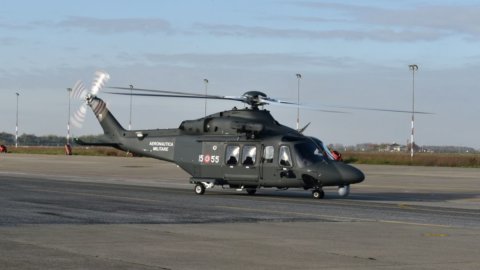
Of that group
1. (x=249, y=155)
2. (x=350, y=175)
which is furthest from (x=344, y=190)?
(x=249, y=155)

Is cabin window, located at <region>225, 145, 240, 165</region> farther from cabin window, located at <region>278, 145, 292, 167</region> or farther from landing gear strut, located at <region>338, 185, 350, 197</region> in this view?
landing gear strut, located at <region>338, 185, 350, 197</region>

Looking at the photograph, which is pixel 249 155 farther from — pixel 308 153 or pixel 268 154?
pixel 308 153

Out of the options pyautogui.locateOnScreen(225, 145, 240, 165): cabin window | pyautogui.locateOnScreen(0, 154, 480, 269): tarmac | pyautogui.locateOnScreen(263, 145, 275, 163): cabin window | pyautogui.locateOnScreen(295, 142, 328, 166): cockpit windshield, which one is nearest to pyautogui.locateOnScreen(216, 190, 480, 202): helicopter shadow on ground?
pyautogui.locateOnScreen(0, 154, 480, 269): tarmac

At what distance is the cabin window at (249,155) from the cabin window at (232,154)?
1.00 feet

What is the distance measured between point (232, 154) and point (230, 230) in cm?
1422

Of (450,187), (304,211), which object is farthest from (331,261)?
(450,187)

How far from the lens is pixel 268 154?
32.3 meters

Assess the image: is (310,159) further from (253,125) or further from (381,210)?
(381,210)

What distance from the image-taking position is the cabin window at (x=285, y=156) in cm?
3178

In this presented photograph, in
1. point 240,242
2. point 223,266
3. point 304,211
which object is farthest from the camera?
point 304,211

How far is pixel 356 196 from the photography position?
34.9 meters

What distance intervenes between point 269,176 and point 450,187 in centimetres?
1374

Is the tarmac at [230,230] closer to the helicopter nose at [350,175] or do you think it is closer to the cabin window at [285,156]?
the helicopter nose at [350,175]

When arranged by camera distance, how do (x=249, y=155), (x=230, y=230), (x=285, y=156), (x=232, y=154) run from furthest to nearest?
(x=232, y=154) < (x=249, y=155) < (x=285, y=156) < (x=230, y=230)
